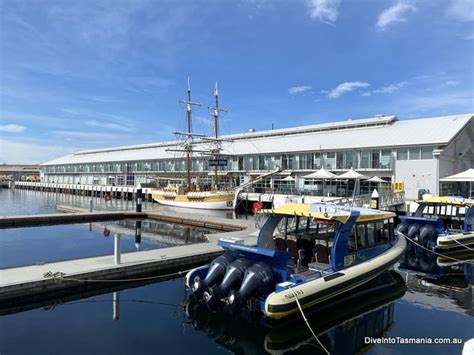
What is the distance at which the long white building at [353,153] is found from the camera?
113 feet

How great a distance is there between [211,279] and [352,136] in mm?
37047

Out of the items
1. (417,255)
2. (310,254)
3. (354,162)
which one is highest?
(354,162)

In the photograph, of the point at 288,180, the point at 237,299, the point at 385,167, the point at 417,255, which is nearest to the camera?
the point at 237,299

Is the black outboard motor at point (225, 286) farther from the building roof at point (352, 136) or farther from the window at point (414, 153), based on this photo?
the window at point (414, 153)

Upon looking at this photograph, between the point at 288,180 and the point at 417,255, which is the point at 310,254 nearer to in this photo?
the point at 417,255

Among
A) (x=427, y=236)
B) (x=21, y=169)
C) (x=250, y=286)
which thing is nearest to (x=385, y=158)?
(x=427, y=236)

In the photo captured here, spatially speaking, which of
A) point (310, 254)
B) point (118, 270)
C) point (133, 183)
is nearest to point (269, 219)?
point (310, 254)

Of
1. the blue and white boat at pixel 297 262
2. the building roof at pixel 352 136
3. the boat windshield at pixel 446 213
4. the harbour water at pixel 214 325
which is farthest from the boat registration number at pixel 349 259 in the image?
the building roof at pixel 352 136

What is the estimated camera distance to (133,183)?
65.3 m

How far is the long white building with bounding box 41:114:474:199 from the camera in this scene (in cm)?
3451

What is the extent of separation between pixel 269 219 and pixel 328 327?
125 inches

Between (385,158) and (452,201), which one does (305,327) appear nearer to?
(452,201)

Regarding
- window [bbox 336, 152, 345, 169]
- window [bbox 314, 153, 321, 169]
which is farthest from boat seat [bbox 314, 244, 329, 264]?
window [bbox 314, 153, 321, 169]

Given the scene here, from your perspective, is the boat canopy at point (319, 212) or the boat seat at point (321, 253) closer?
the boat canopy at point (319, 212)
